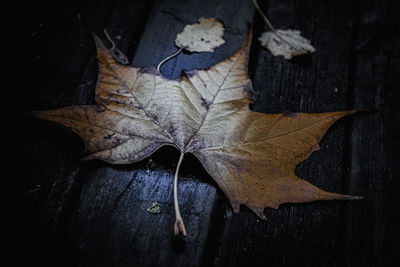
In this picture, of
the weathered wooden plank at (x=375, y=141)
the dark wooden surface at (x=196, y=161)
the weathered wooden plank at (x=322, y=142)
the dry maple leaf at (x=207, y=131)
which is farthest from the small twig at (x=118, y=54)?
the weathered wooden plank at (x=375, y=141)

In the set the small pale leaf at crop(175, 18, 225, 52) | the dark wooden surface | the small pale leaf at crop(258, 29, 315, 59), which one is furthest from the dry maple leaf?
the small pale leaf at crop(258, 29, 315, 59)

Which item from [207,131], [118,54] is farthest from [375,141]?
[118,54]

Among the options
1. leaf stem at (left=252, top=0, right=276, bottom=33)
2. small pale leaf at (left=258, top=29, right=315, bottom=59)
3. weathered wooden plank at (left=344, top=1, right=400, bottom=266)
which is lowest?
weathered wooden plank at (left=344, top=1, right=400, bottom=266)

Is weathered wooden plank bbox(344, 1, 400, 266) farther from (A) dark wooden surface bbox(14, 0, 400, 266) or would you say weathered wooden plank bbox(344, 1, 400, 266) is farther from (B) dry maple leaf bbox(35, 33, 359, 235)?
(B) dry maple leaf bbox(35, 33, 359, 235)

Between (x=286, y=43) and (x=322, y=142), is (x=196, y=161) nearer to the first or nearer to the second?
(x=322, y=142)

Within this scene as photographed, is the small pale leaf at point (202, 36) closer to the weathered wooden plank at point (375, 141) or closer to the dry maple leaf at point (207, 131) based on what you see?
the dry maple leaf at point (207, 131)

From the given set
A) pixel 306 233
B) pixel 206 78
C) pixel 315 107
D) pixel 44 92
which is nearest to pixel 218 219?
pixel 306 233

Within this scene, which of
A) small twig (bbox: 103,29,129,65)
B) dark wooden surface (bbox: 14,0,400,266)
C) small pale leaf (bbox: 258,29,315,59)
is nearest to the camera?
dark wooden surface (bbox: 14,0,400,266)

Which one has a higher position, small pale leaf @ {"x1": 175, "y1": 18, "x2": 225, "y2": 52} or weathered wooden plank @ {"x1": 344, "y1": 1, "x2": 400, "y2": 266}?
small pale leaf @ {"x1": 175, "y1": 18, "x2": 225, "y2": 52}
